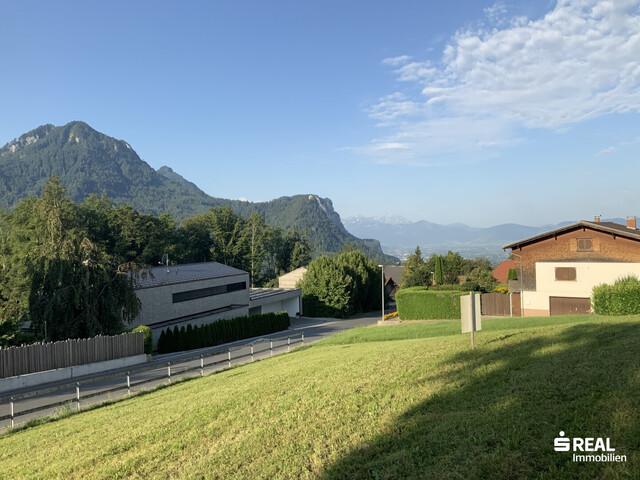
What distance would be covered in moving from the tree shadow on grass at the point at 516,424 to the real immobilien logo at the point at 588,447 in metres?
0.07

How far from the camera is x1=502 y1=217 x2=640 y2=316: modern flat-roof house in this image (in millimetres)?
33969

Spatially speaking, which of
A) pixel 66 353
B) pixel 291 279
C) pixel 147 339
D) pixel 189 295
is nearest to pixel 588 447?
pixel 66 353

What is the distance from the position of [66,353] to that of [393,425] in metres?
24.0

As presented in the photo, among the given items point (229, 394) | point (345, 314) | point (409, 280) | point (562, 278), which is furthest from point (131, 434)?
point (409, 280)

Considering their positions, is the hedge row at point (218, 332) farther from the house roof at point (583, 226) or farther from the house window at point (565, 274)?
the house window at point (565, 274)

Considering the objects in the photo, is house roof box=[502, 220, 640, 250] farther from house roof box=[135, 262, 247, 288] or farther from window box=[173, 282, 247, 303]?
house roof box=[135, 262, 247, 288]

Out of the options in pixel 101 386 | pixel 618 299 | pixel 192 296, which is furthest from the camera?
pixel 192 296

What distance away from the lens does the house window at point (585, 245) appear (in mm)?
35219

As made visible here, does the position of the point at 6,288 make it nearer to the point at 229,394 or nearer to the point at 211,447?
the point at 229,394

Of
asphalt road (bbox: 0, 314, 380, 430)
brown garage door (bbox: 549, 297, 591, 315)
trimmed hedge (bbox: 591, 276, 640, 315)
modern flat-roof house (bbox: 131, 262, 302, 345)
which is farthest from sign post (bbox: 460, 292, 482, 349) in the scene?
brown garage door (bbox: 549, 297, 591, 315)

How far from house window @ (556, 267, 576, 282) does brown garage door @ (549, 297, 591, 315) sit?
1613mm

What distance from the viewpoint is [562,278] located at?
3612 centimetres

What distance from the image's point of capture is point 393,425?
730 centimetres

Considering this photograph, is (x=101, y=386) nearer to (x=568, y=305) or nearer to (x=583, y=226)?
(x=568, y=305)
